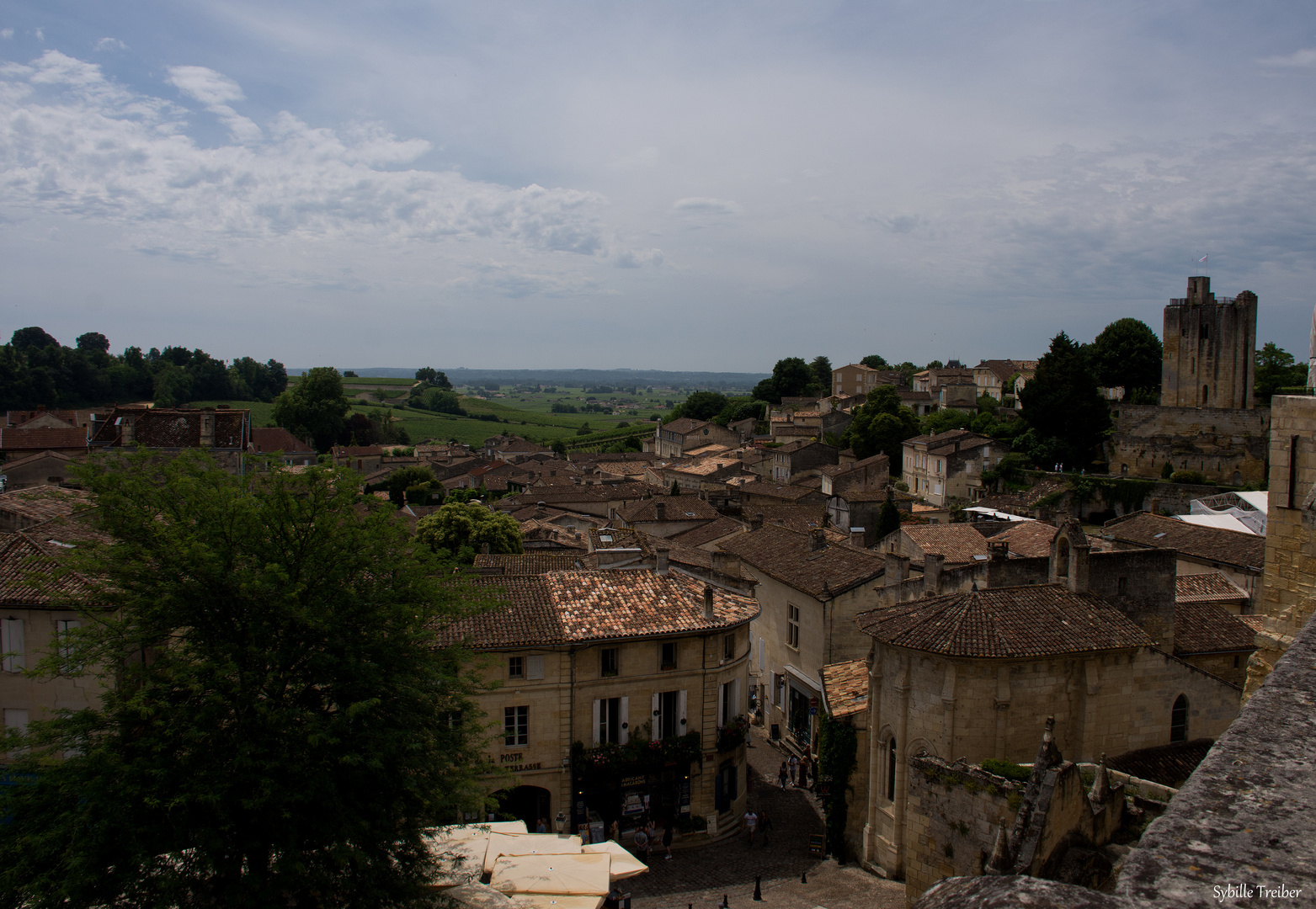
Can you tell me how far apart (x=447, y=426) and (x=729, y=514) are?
128373mm

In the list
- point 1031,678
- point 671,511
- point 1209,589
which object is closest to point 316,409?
point 671,511

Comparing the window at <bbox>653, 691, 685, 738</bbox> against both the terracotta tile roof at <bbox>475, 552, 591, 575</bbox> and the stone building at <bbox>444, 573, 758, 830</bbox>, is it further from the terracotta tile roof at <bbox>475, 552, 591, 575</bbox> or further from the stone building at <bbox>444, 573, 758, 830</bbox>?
the terracotta tile roof at <bbox>475, 552, 591, 575</bbox>

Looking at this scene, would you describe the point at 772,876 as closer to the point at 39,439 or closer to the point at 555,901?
the point at 555,901

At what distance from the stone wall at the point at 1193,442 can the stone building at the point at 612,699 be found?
49702 millimetres

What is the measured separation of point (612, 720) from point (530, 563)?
17.4 meters

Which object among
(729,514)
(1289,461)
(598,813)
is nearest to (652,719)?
(598,813)

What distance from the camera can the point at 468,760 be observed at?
16.9 metres

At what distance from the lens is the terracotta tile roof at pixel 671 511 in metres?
58.4

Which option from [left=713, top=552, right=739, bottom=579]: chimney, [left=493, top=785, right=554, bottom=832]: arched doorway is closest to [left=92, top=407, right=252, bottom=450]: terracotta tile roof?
[left=713, top=552, right=739, bottom=579]: chimney

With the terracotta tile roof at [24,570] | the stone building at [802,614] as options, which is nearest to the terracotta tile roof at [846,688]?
the stone building at [802,614]

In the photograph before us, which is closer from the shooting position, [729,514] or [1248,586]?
[1248,586]

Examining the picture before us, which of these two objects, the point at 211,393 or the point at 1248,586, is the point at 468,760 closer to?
the point at 1248,586

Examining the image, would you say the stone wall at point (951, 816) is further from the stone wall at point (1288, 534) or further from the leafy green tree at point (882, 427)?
the leafy green tree at point (882, 427)

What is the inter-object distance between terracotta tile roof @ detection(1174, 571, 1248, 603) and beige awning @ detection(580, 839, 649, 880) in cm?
2389
